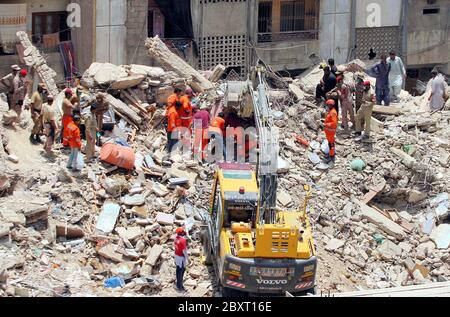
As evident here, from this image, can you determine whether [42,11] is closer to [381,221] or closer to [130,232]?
[130,232]

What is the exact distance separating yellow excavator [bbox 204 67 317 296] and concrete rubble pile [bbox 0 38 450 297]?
1.02 meters

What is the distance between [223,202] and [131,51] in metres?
11.7

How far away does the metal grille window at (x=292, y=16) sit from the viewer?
1218 inches

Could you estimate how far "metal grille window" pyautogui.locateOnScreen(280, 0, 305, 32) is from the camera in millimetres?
30938

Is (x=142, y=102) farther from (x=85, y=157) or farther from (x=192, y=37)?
(x=192, y=37)

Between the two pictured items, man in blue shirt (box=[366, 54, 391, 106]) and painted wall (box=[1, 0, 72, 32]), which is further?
painted wall (box=[1, 0, 72, 32])

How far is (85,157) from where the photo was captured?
21469 mm

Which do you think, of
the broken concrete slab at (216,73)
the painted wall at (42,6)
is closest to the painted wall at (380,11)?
the broken concrete slab at (216,73)

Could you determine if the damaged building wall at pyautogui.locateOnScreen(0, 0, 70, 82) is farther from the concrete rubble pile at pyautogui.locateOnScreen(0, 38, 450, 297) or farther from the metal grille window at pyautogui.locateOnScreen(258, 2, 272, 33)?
the concrete rubble pile at pyautogui.locateOnScreen(0, 38, 450, 297)

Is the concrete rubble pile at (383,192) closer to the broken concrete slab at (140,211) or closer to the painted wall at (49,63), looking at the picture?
the broken concrete slab at (140,211)

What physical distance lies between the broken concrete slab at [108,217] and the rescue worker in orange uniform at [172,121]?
8.16 ft

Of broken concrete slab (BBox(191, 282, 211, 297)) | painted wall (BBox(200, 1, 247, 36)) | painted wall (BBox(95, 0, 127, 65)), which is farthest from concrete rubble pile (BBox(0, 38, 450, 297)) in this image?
painted wall (BBox(200, 1, 247, 36))
